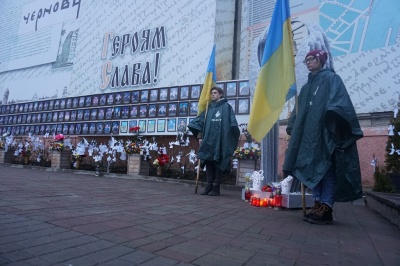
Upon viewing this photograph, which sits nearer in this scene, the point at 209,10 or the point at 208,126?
the point at 208,126

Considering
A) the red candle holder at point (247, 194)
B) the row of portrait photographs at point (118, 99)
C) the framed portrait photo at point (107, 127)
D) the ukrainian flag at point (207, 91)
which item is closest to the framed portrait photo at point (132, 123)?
the row of portrait photographs at point (118, 99)

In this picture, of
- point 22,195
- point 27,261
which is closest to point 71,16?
point 22,195

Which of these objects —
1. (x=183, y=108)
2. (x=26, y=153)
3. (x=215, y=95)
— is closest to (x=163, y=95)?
(x=183, y=108)

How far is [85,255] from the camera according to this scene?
58.0 inches

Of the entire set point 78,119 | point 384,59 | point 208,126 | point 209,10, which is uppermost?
point 209,10

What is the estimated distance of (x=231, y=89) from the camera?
25.4 ft

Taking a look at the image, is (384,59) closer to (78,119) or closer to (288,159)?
(288,159)

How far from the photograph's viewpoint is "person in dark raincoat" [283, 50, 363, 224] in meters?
2.83

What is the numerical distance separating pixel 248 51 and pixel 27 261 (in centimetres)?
882

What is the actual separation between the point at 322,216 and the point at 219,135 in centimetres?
247

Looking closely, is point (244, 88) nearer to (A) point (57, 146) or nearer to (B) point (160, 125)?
(B) point (160, 125)

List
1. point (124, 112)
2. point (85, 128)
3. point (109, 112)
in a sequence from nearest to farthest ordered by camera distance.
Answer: point (124, 112), point (109, 112), point (85, 128)

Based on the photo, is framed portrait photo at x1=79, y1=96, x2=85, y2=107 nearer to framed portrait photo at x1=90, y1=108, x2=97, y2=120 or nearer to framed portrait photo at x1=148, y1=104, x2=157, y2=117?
framed portrait photo at x1=90, y1=108, x2=97, y2=120

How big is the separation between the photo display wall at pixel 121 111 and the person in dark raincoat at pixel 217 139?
2.37 m
